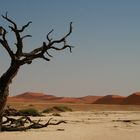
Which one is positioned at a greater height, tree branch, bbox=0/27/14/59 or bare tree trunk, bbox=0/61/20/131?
tree branch, bbox=0/27/14/59

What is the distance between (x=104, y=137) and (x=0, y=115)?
4.00m

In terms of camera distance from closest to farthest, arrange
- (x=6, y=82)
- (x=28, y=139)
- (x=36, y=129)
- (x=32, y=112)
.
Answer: (x=28, y=139) < (x=6, y=82) < (x=36, y=129) < (x=32, y=112)

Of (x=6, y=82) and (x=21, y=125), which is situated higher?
(x=6, y=82)

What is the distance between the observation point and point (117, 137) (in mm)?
16078

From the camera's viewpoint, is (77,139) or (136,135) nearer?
(77,139)

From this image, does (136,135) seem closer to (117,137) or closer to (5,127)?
(117,137)

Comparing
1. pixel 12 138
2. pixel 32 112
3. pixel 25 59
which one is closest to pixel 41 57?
pixel 25 59

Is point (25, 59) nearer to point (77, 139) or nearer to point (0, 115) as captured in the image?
point (0, 115)

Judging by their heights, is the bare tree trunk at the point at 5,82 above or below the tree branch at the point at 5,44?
below

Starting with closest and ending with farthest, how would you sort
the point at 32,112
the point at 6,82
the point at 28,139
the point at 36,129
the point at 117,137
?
the point at 28,139
the point at 117,137
the point at 6,82
the point at 36,129
the point at 32,112

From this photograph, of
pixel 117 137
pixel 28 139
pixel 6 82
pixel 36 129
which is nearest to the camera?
pixel 28 139

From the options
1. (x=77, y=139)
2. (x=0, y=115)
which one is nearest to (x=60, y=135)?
(x=77, y=139)

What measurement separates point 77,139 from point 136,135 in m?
2.56

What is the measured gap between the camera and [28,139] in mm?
15055
